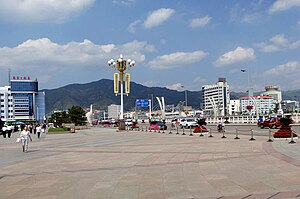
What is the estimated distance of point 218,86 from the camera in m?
166

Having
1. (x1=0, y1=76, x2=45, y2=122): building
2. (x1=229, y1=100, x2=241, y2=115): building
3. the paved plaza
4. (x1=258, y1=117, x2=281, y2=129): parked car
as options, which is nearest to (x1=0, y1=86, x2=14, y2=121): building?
(x1=0, y1=76, x2=45, y2=122): building

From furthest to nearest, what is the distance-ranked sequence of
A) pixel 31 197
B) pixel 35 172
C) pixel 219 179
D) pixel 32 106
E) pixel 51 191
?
pixel 32 106 → pixel 35 172 → pixel 219 179 → pixel 51 191 → pixel 31 197

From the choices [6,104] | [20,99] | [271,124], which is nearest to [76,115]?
[271,124]

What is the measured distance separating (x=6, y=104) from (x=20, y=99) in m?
10.0

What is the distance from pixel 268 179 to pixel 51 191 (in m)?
5.51

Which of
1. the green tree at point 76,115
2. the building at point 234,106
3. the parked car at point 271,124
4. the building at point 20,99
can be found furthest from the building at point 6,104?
the parked car at point 271,124

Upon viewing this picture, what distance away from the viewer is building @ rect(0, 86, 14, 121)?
445 ft

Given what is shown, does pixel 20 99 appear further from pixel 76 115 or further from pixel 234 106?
pixel 234 106

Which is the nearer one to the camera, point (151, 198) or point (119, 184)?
point (151, 198)

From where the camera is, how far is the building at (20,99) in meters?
138

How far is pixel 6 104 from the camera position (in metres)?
138

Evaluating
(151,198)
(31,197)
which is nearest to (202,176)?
(151,198)

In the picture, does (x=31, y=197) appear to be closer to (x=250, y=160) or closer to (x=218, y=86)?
(x=250, y=160)

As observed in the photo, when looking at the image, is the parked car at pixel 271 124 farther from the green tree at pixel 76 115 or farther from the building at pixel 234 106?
the building at pixel 234 106
